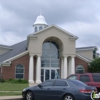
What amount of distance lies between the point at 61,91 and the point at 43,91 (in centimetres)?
124

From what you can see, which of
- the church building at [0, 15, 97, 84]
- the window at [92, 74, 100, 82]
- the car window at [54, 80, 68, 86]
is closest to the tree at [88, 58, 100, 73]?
the church building at [0, 15, 97, 84]

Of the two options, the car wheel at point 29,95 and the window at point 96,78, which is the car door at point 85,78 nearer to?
the window at point 96,78

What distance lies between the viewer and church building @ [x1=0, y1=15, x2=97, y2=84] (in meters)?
38.1

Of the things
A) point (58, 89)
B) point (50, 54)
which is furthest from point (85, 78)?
point (50, 54)

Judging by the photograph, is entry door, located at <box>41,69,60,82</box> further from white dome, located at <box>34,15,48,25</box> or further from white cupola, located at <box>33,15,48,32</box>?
white dome, located at <box>34,15,48,25</box>

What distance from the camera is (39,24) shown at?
5312 centimetres

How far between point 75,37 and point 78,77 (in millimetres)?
20923

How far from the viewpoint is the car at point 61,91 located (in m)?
14.2

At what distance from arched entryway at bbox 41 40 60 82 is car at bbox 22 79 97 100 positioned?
78.5 feet

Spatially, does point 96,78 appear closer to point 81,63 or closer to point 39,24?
point 81,63

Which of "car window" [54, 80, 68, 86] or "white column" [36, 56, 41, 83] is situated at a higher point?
"white column" [36, 56, 41, 83]

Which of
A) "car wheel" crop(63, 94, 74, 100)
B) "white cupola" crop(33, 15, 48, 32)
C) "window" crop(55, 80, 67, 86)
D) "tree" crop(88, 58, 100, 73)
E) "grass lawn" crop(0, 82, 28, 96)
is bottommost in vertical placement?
"car wheel" crop(63, 94, 74, 100)

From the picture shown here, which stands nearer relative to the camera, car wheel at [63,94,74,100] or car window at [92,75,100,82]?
car wheel at [63,94,74,100]

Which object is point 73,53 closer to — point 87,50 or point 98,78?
point 87,50
